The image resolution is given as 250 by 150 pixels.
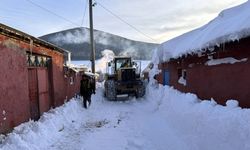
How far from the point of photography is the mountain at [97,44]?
61375mm

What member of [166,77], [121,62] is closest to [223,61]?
[166,77]

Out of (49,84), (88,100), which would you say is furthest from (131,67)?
(49,84)

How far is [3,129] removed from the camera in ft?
29.2

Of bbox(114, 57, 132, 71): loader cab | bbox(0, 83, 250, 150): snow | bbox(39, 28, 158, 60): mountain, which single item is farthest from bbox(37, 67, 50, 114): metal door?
bbox(39, 28, 158, 60): mountain

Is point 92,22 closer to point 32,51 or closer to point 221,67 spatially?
point 32,51

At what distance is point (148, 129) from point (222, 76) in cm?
333

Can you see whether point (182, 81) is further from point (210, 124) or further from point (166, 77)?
point (210, 124)

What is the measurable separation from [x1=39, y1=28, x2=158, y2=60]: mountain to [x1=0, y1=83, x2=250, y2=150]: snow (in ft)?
146

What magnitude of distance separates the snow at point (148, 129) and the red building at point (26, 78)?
51cm

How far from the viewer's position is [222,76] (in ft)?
32.0

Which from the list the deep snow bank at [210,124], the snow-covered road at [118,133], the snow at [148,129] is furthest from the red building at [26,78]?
the deep snow bank at [210,124]

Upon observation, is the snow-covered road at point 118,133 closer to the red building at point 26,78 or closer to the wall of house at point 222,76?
the red building at point 26,78

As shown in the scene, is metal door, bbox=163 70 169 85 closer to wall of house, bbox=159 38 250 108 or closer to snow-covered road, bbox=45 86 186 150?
snow-covered road, bbox=45 86 186 150

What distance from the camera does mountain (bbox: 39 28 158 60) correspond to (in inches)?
2416
